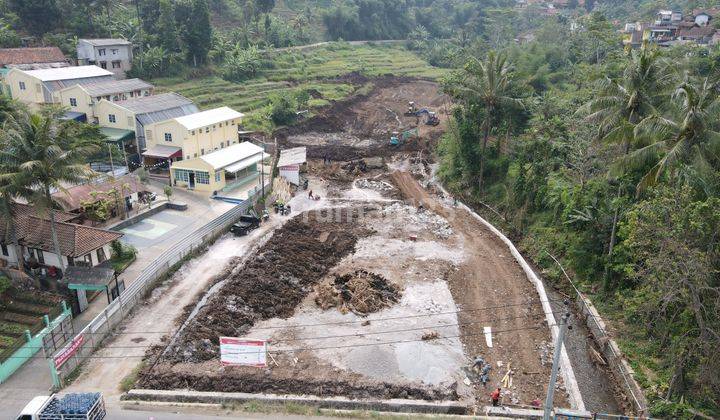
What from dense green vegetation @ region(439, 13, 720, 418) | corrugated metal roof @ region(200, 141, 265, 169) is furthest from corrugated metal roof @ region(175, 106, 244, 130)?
dense green vegetation @ region(439, 13, 720, 418)

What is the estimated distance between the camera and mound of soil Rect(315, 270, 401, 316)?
30.7 m

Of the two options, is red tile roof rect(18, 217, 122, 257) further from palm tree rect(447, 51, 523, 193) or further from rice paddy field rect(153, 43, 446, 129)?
rice paddy field rect(153, 43, 446, 129)

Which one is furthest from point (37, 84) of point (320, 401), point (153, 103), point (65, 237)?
point (320, 401)

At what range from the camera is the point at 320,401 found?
22703 millimetres

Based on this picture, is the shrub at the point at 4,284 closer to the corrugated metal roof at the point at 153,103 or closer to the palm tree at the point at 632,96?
the corrugated metal roof at the point at 153,103

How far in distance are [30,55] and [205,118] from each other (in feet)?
95.3

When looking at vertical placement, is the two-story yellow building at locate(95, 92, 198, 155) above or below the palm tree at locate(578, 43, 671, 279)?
below

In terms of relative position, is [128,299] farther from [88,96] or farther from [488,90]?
Answer: [488,90]

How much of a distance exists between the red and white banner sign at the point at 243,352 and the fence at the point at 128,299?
7133 mm

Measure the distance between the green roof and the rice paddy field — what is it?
16.7 metres

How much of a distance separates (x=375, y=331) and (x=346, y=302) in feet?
10.5

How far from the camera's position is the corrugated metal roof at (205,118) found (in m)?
48.4


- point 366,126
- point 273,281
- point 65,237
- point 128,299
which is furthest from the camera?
point 366,126

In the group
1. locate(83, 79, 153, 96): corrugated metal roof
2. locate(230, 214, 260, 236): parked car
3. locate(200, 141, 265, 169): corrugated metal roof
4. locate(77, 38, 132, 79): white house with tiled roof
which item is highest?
locate(77, 38, 132, 79): white house with tiled roof
